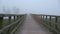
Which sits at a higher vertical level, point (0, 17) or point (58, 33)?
point (0, 17)

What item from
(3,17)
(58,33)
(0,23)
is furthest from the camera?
(58,33)

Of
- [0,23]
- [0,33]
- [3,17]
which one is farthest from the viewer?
[0,23]

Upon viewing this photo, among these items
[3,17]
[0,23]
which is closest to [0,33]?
[3,17]

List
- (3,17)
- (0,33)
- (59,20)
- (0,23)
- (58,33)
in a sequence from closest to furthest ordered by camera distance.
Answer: (0,33) < (3,17) < (0,23) < (58,33) < (59,20)

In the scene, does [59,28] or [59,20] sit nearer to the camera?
[59,28]

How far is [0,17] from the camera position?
7.35 m

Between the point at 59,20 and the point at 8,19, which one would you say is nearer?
the point at 8,19

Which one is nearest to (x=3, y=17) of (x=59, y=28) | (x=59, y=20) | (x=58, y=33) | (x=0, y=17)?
(x=0, y=17)

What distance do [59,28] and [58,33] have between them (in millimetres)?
1452

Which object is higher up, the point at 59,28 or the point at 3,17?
the point at 3,17

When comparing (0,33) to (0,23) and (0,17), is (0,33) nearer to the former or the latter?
(0,17)

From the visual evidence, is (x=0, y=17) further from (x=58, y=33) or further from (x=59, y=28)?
(x=59, y=28)

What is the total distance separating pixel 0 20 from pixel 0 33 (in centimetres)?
365

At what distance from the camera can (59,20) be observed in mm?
10984
